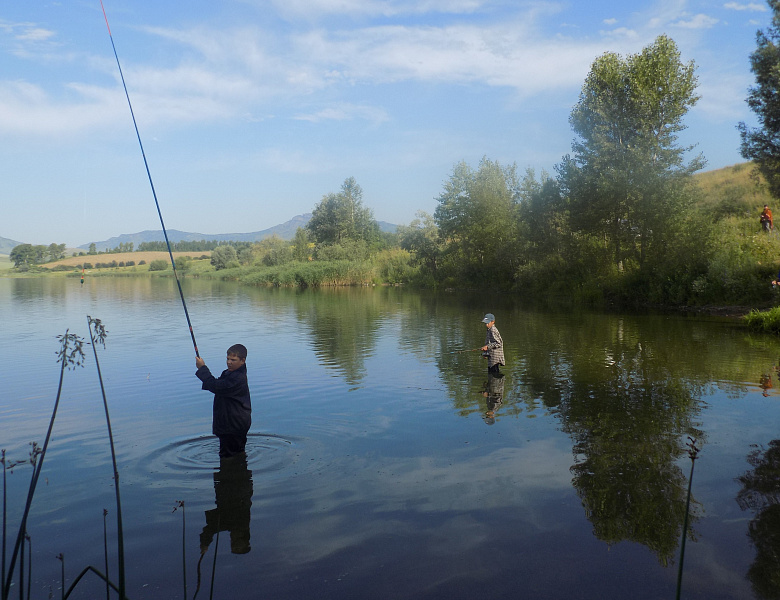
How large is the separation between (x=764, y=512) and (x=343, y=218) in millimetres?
82662

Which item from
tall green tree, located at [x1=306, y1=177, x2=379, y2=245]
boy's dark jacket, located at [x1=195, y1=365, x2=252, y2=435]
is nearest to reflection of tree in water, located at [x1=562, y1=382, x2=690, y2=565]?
boy's dark jacket, located at [x1=195, y1=365, x2=252, y2=435]

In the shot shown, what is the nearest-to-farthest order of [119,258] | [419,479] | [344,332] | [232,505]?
[232,505] → [419,479] → [344,332] → [119,258]

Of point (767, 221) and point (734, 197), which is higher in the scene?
point (734, 197)

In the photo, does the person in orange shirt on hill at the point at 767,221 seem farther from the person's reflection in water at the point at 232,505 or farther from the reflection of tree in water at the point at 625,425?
the person's reflection in water at the point at 232,505

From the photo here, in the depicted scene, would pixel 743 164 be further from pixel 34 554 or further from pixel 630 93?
pixel 34 554

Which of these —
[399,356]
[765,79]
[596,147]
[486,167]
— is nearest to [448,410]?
[399,356]

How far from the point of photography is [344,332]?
2438cm

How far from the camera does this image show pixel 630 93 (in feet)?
114

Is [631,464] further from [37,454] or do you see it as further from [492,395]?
[37,454]

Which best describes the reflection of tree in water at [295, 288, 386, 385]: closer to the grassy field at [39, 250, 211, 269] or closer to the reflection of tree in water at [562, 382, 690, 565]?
the reflection of tree in water at [562, 382, 690, 565]

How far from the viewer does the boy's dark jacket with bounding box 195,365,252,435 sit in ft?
25.8

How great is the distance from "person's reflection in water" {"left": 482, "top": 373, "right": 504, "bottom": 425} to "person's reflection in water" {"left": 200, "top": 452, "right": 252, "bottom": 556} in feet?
14.0

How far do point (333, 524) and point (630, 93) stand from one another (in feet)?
114

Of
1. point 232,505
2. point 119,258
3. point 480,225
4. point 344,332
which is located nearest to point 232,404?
point 232,505
